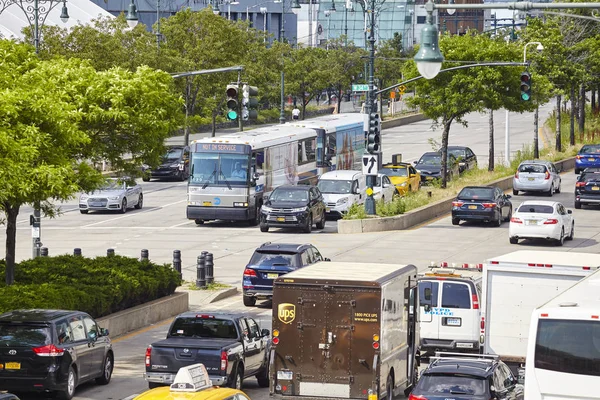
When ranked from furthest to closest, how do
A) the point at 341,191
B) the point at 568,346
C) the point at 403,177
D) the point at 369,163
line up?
the point at 403,177
the point at 341,191
the point at 369,163
the point at 568,346

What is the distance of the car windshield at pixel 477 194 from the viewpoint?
1714 inches

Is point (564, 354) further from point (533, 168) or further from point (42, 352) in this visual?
point (533, 168)

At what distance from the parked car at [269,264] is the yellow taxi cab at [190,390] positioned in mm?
15777

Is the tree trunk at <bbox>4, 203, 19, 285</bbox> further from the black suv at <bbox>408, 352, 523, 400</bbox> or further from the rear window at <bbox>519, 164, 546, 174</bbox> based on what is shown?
the rear window at <bbox>519, 164, 546, 174</bbox>

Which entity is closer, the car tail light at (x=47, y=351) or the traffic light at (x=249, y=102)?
the car tail light at (x=47, y=351)

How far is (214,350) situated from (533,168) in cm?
3529

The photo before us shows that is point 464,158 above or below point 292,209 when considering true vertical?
above

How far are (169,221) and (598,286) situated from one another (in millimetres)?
31897

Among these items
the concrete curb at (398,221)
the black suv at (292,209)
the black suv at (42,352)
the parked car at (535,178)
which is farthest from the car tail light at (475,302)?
the parked car at (535,178)

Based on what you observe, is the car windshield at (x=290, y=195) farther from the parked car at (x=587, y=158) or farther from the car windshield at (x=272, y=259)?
the parked car at (x=587, y=158)

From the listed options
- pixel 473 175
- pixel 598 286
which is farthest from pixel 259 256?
pixel 473 175

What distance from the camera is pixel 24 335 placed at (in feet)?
63.5

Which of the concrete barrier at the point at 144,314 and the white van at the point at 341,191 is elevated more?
the white van at the point at 341,191

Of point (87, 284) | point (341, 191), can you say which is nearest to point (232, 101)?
point (87, 284)
